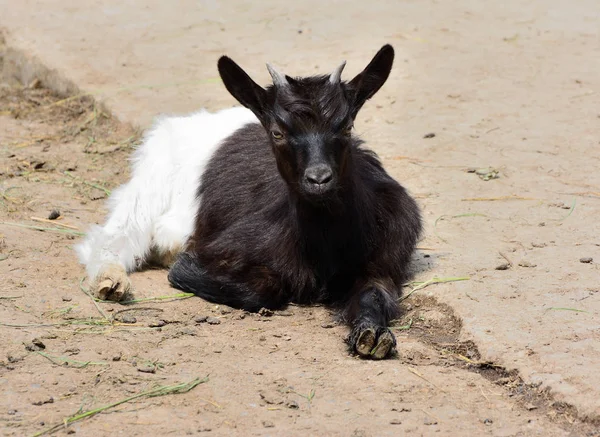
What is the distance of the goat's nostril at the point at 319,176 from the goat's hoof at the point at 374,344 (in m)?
0.78

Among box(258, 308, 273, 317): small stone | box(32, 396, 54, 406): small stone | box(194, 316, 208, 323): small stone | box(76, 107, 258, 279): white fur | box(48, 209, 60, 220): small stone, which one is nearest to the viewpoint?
box(32, 396, 54, 406): small stone

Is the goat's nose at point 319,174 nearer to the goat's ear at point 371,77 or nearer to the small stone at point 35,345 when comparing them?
the goat's ear at point 371,77

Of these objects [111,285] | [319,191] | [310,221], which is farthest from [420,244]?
[111,285]

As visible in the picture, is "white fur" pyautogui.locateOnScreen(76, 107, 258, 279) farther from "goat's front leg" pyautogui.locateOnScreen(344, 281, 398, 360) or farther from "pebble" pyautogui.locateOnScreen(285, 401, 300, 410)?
"pebble" pyautogui.locateOnScreen(285, 401, 300, 410)

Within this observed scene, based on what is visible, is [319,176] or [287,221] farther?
[287,221]

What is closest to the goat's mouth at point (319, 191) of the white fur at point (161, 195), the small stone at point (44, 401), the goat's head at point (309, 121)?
the goat's head at point (309, 121)

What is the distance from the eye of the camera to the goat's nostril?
498 cm

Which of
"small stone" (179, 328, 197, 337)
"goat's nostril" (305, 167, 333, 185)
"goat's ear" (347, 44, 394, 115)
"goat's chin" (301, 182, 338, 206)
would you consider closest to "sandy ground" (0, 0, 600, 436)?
"small stone" (179, 328, 197, 337)

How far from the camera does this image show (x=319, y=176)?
4988 mm

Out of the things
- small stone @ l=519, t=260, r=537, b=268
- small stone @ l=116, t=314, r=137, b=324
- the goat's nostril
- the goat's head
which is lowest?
small stone @ l=116, t=314, r=137, b=324

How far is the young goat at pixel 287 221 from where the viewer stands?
17.0 feet

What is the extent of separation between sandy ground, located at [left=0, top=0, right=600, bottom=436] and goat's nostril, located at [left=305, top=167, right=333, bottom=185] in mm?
803

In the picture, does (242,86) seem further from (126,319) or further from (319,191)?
(126,319)

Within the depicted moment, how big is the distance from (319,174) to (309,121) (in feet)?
1.13
